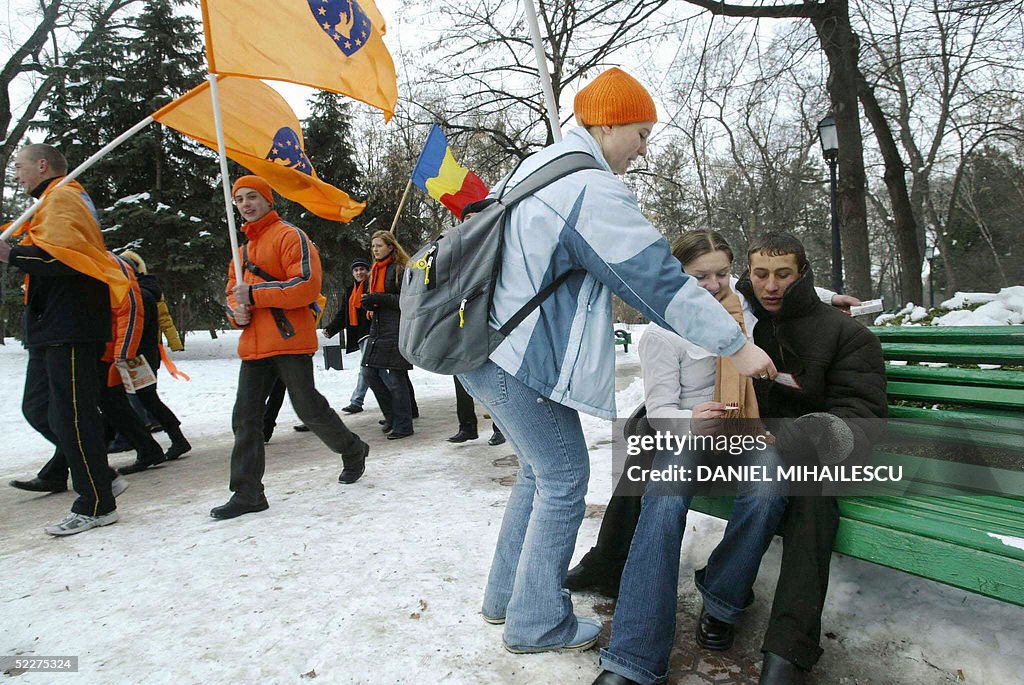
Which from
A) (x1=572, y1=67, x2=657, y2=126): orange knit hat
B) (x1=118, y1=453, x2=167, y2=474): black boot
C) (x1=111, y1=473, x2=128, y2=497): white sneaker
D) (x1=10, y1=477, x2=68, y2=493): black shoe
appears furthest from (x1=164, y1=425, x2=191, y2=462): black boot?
(x1=572, y1=67, x2=657, y2=126): orange knit hat

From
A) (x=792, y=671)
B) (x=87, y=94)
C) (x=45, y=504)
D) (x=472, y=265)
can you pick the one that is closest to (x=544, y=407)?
(x=472, y=265)

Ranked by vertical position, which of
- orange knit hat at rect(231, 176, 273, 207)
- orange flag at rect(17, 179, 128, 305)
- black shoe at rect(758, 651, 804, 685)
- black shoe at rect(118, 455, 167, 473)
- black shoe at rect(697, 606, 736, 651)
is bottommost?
black shoe at rect(118, 455, 167, 473)

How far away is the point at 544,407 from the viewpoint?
2186 mm

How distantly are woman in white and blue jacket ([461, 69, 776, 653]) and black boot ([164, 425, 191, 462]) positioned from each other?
4739 mm

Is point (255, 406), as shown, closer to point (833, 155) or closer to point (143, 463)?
point (143, 463)

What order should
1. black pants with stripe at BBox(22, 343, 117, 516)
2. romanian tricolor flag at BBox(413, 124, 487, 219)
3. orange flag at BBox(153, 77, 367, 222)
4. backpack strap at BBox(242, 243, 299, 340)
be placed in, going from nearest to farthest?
black pants with stripe at BBox(22, 343, 117, 516) → backpack strap at BBox(242, 243, 299, 340) → orange flag at BBox(153, 77, 367, 222) → romanian tricolor flag at BBox(413, 124, 487, 219)

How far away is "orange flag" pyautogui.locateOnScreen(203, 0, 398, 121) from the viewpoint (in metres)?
4.11

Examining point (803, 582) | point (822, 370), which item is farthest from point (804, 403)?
point (803, 582)

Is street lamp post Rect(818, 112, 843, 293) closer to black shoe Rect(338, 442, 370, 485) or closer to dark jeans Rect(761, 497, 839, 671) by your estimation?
black shoe Rect(338, 442, 370, 485)

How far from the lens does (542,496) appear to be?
2275 mm

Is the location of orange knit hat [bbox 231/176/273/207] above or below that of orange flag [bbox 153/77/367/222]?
below

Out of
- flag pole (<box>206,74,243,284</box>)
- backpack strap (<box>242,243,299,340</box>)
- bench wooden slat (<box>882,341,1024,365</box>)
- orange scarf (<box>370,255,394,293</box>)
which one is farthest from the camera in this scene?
orange scarf (<box>370,255,394,293</box>)

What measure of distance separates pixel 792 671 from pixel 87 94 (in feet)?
67.3

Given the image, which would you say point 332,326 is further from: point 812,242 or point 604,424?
point 812,242
